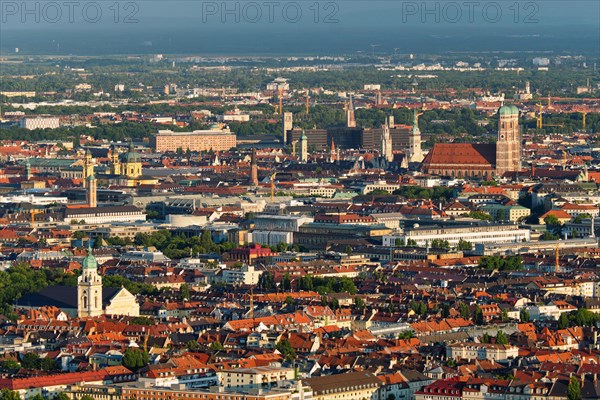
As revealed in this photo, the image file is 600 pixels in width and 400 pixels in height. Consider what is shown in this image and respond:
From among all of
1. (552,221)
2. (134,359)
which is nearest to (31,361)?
(134,359)

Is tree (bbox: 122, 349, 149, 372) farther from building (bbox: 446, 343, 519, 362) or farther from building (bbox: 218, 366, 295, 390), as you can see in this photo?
building (bbox: 446, 343, 519, 362)

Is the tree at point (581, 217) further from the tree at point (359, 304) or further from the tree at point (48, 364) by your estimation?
the tree at point (48, 364)

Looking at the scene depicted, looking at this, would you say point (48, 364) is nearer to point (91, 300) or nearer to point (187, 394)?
point (187, 394)

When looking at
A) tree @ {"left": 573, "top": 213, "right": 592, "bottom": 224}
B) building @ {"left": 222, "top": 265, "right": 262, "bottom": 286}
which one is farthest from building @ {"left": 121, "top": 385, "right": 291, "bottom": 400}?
tree @ {"left": 573, "top": 213, "right": 592, "bottom": 224}

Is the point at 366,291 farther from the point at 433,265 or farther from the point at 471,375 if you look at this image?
the point at 471,375

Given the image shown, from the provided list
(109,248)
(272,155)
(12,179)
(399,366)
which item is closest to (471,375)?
(399,366)

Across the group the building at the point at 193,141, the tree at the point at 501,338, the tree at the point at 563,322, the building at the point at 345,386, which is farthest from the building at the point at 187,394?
the building at the point at 193,141
